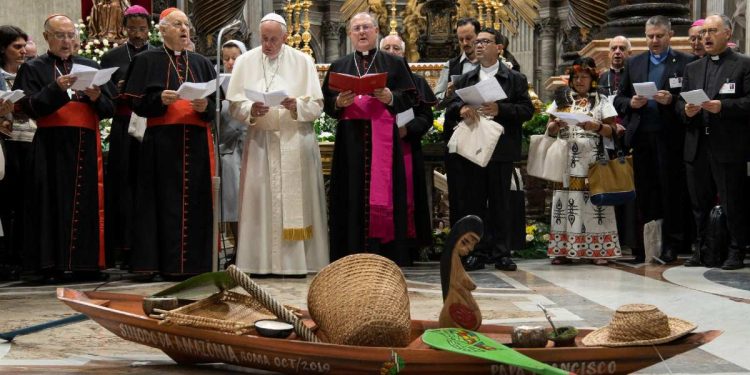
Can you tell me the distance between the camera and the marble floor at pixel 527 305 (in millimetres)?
4445

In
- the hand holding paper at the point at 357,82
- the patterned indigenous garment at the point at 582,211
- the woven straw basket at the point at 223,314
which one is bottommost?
the woven straw basket at the point at 223,314

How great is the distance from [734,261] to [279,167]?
11.4ft

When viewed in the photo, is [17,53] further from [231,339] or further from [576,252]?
[231,339]

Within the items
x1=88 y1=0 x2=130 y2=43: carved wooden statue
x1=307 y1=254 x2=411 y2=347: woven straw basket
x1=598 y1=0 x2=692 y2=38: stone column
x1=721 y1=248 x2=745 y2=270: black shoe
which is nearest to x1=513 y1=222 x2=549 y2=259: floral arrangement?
x1=721 y1=248 x2=745 y2=270: black shoe

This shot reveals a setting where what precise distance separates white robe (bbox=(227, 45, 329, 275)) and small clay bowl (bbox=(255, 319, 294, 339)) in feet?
14.1

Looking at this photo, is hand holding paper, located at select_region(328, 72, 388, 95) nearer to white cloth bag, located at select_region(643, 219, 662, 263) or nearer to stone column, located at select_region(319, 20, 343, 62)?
white cloth bag, located at select_region(643, 219, 662, 263)

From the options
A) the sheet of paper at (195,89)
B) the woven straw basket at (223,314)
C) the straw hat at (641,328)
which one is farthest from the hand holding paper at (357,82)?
the straw hat at (641,328)

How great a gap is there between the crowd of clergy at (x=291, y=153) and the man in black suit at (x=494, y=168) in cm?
1

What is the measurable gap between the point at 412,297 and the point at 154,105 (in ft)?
8.05

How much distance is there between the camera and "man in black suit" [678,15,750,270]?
8.59 m

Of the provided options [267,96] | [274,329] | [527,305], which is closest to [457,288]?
[274,329]

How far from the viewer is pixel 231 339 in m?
4.00

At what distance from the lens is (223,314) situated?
438cm

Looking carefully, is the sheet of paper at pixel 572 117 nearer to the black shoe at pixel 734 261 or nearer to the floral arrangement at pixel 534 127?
the black shoe at pixel 734 261
